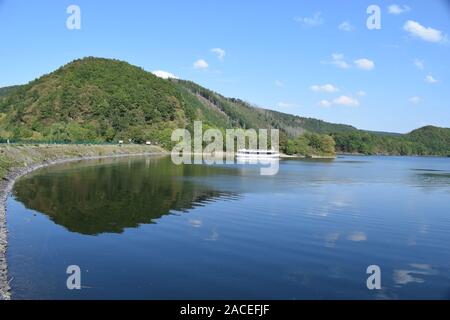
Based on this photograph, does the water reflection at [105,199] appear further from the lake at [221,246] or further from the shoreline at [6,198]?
the shoreline at [6,198]

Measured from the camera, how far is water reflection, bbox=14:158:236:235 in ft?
94.0

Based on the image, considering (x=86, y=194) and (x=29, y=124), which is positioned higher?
(x=29, y=124)

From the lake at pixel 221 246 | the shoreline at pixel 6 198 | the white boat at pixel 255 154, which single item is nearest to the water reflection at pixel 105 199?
the lake at pixel 221 246

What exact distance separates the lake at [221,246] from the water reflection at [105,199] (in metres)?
0.12

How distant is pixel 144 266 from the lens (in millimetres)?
18812

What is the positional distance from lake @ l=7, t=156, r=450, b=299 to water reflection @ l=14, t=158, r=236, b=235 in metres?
0.12

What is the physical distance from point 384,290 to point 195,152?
162079 millimetres

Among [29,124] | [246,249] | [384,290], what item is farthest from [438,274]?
[29,124]

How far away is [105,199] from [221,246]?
18.8m

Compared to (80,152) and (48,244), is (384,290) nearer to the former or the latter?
(48,244)

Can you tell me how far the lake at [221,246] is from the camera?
648 inches

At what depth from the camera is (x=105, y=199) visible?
126ft

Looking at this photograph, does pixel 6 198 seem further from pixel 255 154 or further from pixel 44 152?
pixel 255 154
